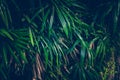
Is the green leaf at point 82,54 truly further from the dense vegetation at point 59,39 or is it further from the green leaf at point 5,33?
the green leaf at point 5,33

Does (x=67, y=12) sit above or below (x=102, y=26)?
above

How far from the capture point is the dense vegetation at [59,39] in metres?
3.52

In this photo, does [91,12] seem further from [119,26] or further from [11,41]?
[11,41]

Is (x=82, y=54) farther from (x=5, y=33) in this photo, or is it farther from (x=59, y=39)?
(x=5, y=33)

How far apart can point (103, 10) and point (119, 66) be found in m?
0.67

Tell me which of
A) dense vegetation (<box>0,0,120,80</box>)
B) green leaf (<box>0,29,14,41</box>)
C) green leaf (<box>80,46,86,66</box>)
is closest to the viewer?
green leaf (<box>0,29,14,41</box>)

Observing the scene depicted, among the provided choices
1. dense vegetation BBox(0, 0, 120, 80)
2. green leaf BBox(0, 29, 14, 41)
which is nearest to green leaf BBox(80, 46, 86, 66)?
dense vegetation BBox(0, 0, 120, 80)

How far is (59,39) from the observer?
371cm

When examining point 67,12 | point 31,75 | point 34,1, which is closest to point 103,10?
point 67,12

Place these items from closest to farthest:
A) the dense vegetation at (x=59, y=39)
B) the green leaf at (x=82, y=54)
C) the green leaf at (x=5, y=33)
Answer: the green leaf at (x=5, y=33)
the dense vegetation at (x=59, y=39)
the green leaf at (x=82, y=54)

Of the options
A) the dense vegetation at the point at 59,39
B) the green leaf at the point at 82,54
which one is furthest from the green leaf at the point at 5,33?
the green leaf at the point at 82,54

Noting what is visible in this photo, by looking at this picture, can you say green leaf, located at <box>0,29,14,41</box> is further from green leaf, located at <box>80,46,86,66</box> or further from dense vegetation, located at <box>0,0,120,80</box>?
green leaf, located at <box>80,46,86,66</box>

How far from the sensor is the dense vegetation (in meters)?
3.52

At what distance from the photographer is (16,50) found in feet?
11.5
